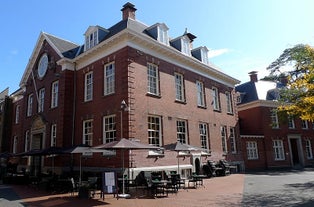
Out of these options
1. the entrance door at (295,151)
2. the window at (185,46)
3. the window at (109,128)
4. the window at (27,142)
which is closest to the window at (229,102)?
the window at (185,46)

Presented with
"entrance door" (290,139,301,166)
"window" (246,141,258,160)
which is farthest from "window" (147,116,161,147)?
"entrance door" (290,139,301,166)

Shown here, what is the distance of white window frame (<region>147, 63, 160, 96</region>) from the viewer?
1815 cm

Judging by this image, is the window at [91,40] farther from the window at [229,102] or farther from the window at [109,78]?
the window at [229,102]

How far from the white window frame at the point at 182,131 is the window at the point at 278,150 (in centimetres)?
1647

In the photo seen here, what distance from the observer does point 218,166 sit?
21703 millimetres

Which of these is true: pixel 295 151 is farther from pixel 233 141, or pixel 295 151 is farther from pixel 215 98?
pixel 215 98

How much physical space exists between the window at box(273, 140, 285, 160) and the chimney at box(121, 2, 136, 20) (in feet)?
73.3

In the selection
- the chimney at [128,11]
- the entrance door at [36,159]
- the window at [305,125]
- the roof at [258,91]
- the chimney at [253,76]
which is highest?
the chimney at [128,11]

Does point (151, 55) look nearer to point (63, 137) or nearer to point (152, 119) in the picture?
point (152, 119)

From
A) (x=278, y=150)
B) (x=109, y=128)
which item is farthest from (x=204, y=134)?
(x=278, y=150)

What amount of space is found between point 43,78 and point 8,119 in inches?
553

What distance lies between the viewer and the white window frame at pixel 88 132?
60.8 feet

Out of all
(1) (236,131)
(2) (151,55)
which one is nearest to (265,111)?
(1) (236,131)

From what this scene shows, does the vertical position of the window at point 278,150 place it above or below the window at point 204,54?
below
